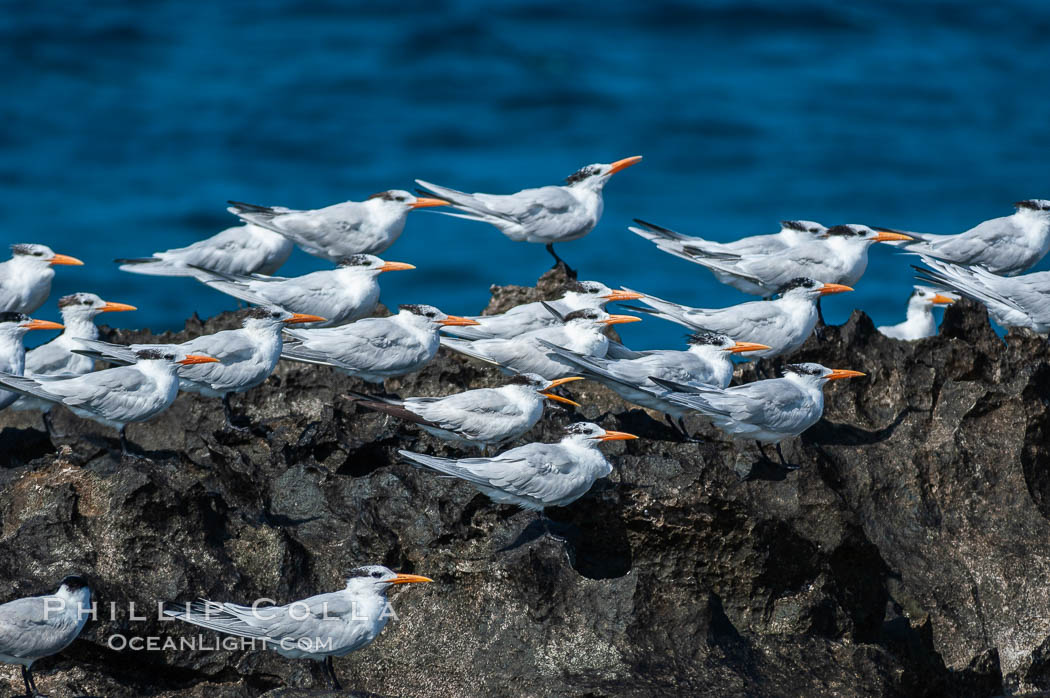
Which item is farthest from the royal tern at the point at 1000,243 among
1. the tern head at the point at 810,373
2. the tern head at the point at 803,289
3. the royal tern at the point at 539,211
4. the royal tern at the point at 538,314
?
the tern head at the point at 810,373

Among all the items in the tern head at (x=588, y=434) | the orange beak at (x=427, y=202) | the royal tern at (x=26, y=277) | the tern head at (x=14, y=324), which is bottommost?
the royal tern at (x=26, y=277)

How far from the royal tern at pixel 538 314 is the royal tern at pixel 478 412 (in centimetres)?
148

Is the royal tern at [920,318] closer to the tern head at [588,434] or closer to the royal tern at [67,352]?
the tern head at [588,434]

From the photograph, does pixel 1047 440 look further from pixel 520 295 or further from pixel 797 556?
pixel 520 295

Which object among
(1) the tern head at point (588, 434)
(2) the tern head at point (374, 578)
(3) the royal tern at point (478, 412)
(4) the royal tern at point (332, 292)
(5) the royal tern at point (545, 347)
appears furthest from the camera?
(4) the royal tern at point (332, 292)

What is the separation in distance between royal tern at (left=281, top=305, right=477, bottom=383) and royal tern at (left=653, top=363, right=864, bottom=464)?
182cm

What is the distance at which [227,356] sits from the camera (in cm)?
898

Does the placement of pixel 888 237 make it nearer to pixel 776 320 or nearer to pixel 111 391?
pixel 776 320

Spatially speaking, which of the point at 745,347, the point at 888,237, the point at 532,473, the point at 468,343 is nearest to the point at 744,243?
the point at 888,237

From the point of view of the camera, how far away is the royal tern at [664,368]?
8.52m

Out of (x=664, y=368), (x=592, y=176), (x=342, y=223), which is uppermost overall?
(x=592, y=176)

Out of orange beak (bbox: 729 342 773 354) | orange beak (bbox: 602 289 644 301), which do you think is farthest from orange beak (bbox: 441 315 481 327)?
orange beak (bbox: 729 342 773 354)

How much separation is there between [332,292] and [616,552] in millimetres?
3792

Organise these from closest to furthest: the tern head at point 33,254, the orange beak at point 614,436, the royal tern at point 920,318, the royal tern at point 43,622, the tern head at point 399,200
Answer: the royal tern at point 43,622 < the orange beak at point 614,436 < the tern head at point 33,254 < the tern head at point 399,200 < the royal tern at point 920,318
